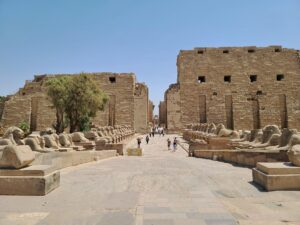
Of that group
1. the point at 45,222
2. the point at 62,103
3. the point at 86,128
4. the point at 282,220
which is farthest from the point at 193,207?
the point at 86,128

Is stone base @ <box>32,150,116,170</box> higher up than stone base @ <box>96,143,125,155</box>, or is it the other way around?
stone base @ <box>32,150,116,170</box>

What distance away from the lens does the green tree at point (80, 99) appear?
21.4 metres

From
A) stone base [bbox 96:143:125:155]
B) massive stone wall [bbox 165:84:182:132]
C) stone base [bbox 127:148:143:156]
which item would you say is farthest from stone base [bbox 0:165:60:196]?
massive stone wall [bbox 165:84:182:132]

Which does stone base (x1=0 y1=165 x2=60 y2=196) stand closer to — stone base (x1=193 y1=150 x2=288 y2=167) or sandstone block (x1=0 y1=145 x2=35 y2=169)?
sandstone block (x1=0 y1=145 x2=35 y2=169)

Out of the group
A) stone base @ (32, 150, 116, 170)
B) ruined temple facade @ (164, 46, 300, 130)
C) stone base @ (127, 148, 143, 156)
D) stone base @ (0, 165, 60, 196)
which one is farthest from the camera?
ruined temple facade @ (164, 46, 300, 130)

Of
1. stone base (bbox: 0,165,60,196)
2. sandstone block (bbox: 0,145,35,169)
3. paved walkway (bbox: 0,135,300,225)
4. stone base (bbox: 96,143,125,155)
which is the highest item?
sandstone block (bbox: 0,145,35,169)

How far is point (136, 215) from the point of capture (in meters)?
2.84

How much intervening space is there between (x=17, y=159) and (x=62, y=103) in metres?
18.5

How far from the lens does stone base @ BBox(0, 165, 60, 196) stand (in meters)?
3.60

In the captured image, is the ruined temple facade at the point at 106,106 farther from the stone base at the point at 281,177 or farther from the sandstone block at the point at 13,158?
the stone base at the point at 281,177

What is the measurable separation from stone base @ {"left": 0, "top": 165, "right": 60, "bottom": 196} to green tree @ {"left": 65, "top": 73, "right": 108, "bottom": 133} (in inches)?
714

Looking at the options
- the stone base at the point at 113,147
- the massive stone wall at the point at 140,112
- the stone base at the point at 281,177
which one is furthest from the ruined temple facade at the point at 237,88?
the stone base at the point at 281,177

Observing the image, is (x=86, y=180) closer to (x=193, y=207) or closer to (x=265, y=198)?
(x=193, y=207)

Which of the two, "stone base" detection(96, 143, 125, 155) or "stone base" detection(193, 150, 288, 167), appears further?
"stone base" detection(96, 143, 125, 155)
